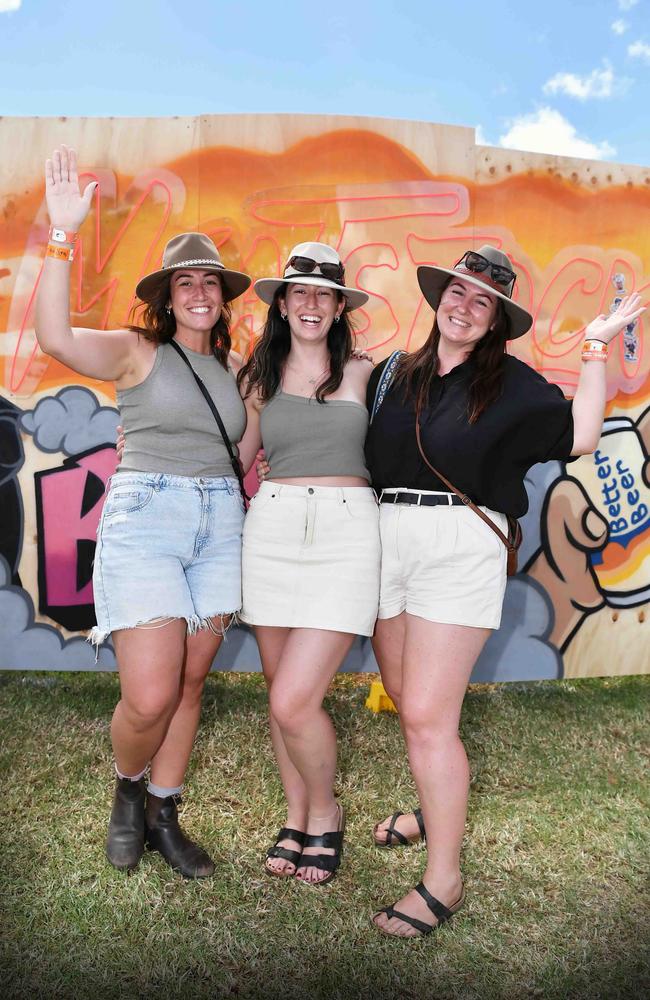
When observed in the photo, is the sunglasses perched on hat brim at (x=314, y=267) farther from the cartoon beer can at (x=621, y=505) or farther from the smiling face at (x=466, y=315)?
the cartoon beer can at (x=621, y=505)

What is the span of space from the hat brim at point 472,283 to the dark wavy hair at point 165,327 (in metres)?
0.91

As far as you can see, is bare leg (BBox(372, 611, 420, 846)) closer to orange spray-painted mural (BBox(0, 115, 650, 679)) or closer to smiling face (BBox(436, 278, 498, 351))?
smiling face (BBox(436, 278, 498, 351))

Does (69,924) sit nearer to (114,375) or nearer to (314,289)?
(114,375)

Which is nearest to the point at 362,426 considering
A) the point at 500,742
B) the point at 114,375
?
the point at 114,375

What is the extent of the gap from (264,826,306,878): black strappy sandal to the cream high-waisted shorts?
1289mm

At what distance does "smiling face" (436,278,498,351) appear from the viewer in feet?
10.2

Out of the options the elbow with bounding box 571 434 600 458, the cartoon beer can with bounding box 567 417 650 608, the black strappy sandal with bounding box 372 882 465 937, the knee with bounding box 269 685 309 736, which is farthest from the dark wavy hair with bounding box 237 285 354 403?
the cartoon beer can with bounding box 567 417 650 608

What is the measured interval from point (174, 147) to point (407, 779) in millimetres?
4139

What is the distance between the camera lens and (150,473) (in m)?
3.13

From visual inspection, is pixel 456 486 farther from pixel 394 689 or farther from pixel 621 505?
pixel 621 505

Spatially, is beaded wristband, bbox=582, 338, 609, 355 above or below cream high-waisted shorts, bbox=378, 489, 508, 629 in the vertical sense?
above

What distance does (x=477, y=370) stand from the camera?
310 centimetres

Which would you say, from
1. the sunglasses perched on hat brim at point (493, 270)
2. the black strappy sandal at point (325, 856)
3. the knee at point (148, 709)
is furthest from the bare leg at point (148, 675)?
the sunglasses perched on hat brim at point (493, 270)

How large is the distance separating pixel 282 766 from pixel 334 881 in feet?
1.82
